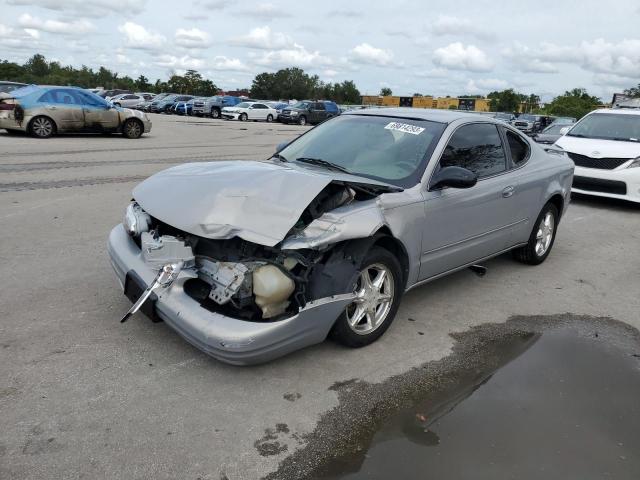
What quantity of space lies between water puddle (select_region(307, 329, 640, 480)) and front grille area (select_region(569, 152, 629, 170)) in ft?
20.1

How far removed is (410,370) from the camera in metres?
3.63

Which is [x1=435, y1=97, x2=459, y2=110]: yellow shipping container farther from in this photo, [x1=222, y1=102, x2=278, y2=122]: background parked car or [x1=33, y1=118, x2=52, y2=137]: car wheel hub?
[x1=33, y1=118, x2=52, y2=137]: car wheel hub

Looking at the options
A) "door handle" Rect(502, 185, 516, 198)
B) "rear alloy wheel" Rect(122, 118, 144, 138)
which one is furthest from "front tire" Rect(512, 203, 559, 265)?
"rear alloy wheel" Rect(122, 118, 144, 138)

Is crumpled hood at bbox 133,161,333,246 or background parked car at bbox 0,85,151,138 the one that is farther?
background parked car at bbox 0,85,151,138

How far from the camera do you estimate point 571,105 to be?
72625mm

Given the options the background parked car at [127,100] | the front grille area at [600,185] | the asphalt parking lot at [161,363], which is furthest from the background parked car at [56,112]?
the background parked car at [127,100]

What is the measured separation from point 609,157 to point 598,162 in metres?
0.19

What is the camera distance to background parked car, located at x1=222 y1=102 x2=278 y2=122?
1473 inches

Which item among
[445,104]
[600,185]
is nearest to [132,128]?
[600,185]

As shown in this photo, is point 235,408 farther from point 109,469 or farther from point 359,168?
point 359,168

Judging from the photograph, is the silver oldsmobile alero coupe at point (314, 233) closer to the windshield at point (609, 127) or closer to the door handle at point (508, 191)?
the door handle at point (508, 191)

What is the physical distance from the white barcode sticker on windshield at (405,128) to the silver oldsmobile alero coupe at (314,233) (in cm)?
2

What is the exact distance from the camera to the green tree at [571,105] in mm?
65775

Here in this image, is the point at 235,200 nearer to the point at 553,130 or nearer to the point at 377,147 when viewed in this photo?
the point at 377,147
